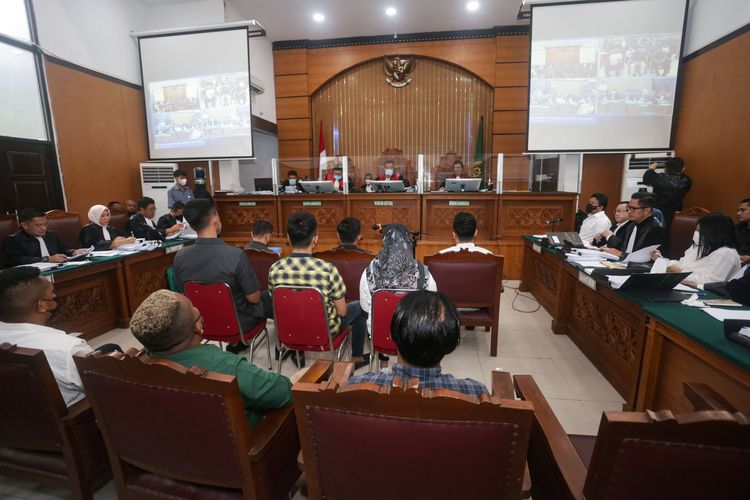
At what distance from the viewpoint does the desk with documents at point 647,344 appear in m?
1.39

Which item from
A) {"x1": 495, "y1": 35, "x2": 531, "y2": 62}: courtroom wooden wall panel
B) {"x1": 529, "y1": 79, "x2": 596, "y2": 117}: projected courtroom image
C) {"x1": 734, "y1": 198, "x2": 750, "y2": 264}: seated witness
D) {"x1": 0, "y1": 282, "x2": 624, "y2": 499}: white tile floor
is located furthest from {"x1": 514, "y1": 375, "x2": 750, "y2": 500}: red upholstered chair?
{"x1": 495, "y1": 35, "x2": 531, "y2": 62}: courtroom wooden wall panel

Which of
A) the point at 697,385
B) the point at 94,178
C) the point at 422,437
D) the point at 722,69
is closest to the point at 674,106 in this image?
the point at 722,69

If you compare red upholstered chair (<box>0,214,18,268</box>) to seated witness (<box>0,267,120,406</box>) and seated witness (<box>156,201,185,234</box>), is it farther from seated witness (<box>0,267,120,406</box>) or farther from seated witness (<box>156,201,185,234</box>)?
seated witness (<box>0,267,120,406</box>)

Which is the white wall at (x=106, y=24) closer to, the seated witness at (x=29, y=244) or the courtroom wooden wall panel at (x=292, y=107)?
the courtroom wooden wall panel at (x=292, y=107)

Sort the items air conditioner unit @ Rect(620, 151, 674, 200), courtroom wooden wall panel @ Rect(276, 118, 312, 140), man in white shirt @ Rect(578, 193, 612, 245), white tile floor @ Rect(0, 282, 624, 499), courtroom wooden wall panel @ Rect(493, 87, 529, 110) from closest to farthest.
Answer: white tile floor @ Rect(0, 282, 624, 499) < man in white shirt @ Rect(578, 193, 612, 245) < air conditioner unit @ Rect(620, 151, 674, 200) < courtroom wooden wall panel @ Rect(493, 87, 529, 110) < courtroom wooden wall panel @ Rect(276, 118, 312, 140)

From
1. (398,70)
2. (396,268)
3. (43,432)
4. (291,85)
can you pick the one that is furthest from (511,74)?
(43,432)

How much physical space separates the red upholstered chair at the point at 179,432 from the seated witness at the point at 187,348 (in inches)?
3.3

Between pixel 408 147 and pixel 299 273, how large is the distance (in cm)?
656

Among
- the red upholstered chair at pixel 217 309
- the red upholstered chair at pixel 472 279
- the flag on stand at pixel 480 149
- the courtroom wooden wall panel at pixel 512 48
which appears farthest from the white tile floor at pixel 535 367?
the courtroom wooden wall panel at pixel 512 48

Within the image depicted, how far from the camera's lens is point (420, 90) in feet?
25.6

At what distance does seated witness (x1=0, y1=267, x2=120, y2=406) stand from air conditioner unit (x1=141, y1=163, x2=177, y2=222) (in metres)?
5.10

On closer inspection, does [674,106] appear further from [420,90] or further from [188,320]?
[188,320]

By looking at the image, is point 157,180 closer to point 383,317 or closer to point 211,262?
point 211,262

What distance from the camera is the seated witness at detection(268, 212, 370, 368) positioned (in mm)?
2117
